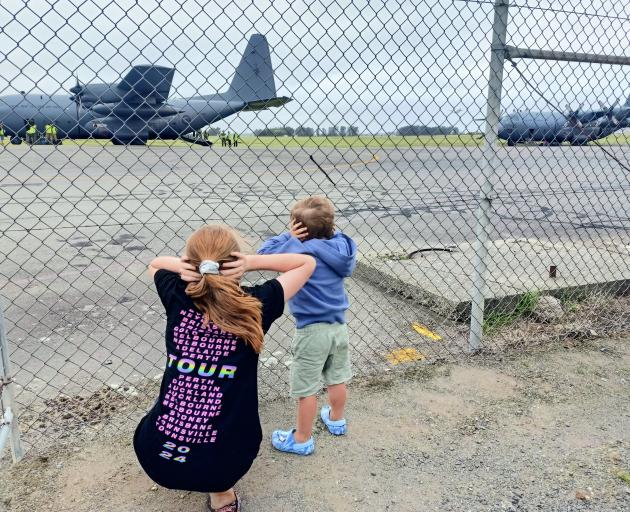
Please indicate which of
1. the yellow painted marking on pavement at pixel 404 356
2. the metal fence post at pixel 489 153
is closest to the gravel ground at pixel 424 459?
the yellow painted marking on pavement at pixel 404 356

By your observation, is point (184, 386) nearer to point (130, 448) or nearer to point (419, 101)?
point (130, 448)

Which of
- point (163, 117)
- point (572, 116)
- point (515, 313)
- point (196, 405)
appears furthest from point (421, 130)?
point (163, 117)

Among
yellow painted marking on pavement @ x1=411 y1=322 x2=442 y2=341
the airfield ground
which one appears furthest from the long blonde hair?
yellow painted marking on pavement @ x1=411 y1=322 x2=442 y2=341

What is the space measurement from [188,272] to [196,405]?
1.67 ft

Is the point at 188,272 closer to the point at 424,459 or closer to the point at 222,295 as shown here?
the point at 222,295

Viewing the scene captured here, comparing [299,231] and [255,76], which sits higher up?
[255,76]

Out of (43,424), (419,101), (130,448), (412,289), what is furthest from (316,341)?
(412,289)

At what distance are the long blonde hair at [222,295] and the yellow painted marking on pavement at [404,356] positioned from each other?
1.94 metres

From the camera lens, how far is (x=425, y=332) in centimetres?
429

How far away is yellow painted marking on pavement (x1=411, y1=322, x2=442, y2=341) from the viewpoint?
4191 millimetres

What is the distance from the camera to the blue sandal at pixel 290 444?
8.92 ft

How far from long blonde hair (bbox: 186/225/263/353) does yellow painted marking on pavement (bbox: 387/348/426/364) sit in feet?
6.37

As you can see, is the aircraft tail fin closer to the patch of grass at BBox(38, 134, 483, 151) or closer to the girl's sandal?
the patch of grass at BBox(38, 134, 483, 151)

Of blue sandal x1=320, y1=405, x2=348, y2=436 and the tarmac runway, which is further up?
blue sandal x1=320, y1=405, x2=348, y2=436
